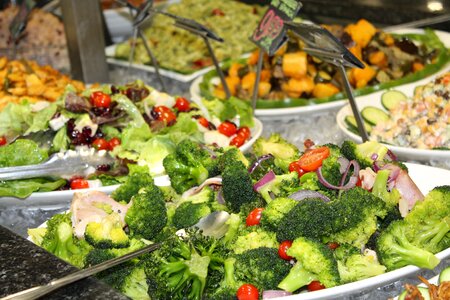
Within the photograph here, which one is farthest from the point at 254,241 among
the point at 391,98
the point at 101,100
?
the point at 391,98

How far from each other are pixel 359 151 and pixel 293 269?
0.58 meters

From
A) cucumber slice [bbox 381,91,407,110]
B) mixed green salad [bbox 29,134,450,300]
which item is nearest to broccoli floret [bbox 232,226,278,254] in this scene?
mixed green salad [bbox 29,134,450,300]

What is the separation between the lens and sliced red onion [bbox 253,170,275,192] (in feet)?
7.15

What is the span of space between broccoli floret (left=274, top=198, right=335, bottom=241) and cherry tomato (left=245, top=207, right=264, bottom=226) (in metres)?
0.15

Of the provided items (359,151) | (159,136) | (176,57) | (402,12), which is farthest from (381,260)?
(402,12)

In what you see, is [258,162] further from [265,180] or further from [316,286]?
[316,286]

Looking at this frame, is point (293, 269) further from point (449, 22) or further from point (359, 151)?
point (449, 22)

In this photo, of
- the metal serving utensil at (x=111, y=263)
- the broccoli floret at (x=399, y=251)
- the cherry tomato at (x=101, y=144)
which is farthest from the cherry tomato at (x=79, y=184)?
the broccoli floret at (x=399, y=251)

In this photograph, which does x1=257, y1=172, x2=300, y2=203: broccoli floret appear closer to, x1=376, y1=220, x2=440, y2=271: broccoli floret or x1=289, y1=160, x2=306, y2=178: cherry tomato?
x1=289, y1=160, x2=306, y2=178: cherry tomato

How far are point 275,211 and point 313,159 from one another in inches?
12.5

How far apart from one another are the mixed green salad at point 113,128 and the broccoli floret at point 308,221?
1.13 metres

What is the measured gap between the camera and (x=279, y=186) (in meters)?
2.17

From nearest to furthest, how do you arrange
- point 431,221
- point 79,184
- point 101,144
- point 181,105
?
point 431,221, point 79,184, point 101,144, point 181,105

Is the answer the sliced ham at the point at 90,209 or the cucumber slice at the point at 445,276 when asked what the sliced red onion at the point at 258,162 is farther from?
the cucumber slice at the point at 445,276
